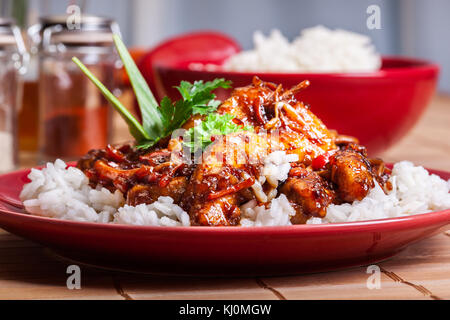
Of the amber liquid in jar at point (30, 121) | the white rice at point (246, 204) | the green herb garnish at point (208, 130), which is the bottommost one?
the amber liquid in jar at point (30, 121)

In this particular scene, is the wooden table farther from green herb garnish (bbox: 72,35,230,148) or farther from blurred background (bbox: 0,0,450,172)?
blurred background (bbox: 0,0,450,172)

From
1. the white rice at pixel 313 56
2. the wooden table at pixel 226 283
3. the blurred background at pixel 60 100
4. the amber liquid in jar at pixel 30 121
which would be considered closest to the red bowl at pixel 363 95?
the blurred background at pixel 60 100

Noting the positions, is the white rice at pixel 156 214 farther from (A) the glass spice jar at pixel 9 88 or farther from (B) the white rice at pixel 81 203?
(A) the glass spice jar at pixel 9 88

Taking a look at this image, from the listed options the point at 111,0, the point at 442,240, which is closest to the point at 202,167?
the point at 442,240

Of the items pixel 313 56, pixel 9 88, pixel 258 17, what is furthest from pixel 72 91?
pixel 258 17

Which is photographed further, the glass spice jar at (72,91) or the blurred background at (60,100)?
the glass spice jar at (72,91)

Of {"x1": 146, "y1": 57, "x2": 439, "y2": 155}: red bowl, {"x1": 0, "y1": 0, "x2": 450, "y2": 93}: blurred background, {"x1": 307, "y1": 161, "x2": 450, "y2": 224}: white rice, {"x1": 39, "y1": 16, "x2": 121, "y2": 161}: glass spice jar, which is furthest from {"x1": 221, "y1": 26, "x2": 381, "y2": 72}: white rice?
{"x1": 0, "y1": 0, "x2": 450, "y2": 93}: blurred background

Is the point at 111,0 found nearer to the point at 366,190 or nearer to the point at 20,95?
the point at 20,95
